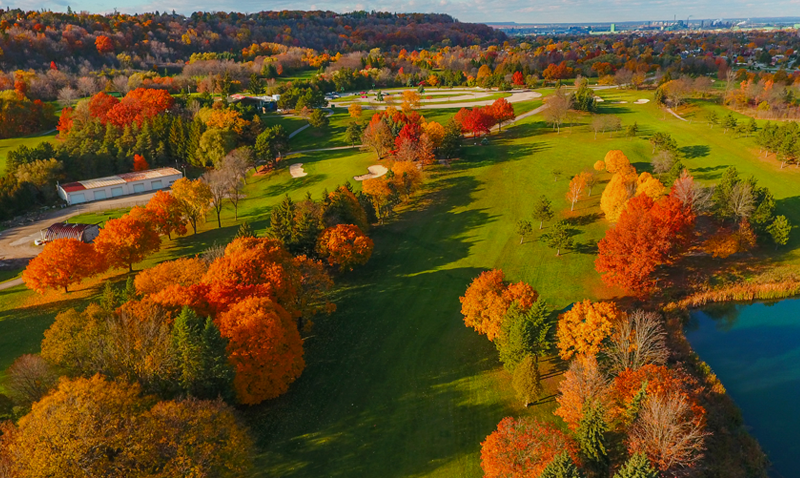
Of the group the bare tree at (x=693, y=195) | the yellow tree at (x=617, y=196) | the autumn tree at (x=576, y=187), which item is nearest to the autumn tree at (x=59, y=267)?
the autumn tree at (x=576, y=187)

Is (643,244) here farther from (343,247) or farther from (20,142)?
(20,142)

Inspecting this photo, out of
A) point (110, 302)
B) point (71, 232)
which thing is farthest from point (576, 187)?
point (71, 232)

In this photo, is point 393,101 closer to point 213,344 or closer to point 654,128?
point 654,128

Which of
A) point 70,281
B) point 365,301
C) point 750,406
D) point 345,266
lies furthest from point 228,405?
point 750,406

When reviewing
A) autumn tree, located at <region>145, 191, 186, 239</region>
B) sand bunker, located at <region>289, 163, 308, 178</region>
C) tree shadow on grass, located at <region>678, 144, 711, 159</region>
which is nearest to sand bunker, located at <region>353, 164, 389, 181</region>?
sand bunker, located at <region>289, 163, 308, 178</region>

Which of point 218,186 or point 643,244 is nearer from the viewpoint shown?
point 643,244

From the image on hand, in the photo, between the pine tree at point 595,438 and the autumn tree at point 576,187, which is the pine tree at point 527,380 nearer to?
the pine tree at point 595,438
